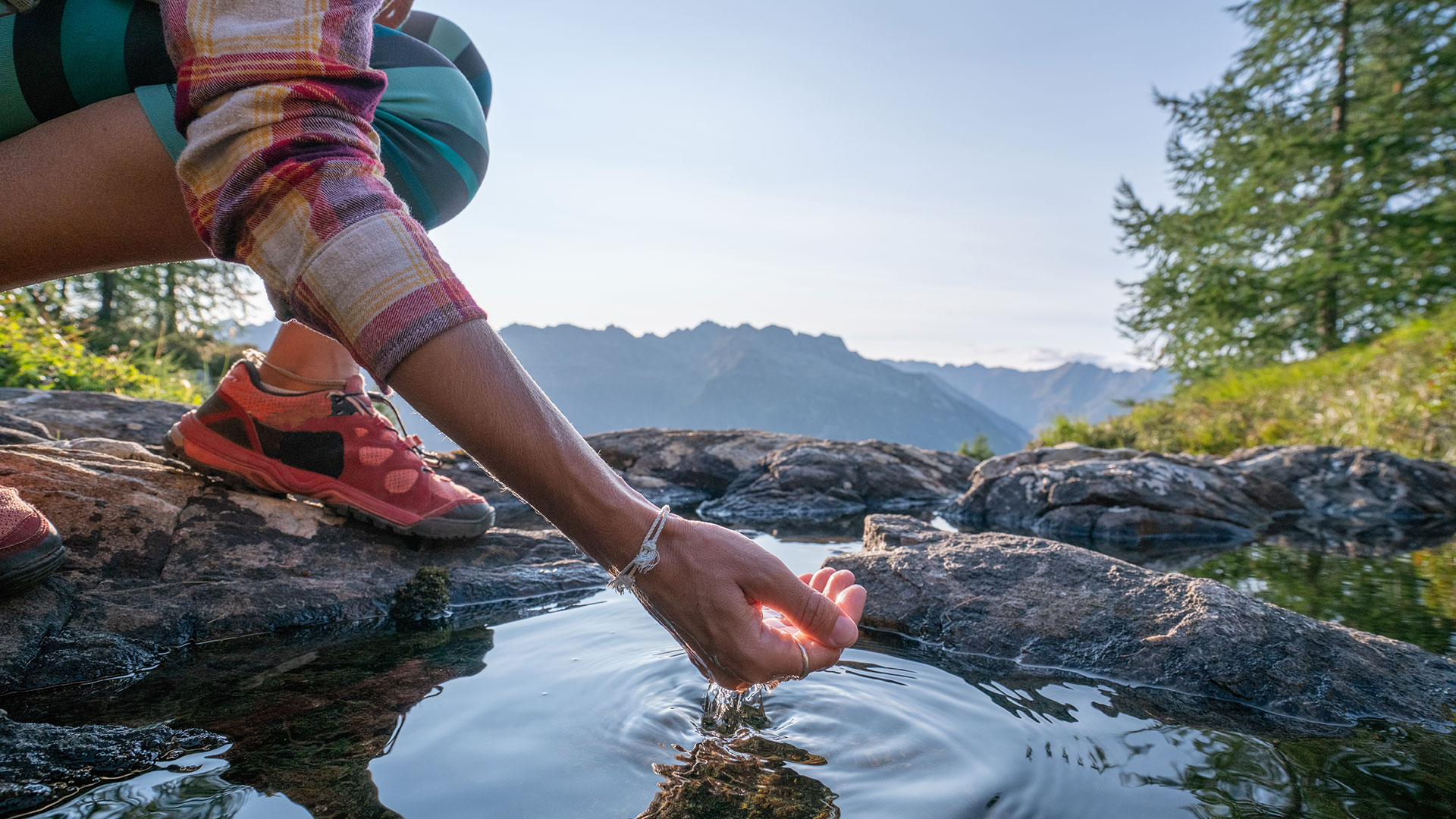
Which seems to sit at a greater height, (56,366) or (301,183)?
(301,183)

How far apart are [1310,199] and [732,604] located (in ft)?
67.0

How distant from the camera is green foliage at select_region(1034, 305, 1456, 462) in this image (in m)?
7.24

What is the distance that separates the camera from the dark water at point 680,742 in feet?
3.77

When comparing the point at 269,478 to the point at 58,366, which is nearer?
the point at 269,478

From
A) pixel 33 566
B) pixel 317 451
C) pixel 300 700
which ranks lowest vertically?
pixel 300 700

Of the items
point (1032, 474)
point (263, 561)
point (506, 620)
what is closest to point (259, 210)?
point (506, 620)

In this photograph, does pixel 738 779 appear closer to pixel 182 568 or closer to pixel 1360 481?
pixel 182 568

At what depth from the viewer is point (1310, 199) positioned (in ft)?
53.8

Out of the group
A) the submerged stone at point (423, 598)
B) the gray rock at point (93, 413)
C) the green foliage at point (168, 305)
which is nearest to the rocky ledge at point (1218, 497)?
the submerged stone at point (423, 598)

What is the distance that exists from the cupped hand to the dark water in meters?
0.23

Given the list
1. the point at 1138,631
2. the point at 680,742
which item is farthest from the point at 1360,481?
the point at 680,742

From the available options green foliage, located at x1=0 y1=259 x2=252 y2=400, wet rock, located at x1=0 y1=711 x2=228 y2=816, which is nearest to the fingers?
wet rock, located at x1=0 y1=711 x2=228 y2=816

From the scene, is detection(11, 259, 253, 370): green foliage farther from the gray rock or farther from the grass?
the gray rock

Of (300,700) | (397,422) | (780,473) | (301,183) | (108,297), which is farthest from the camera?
(108,297)
